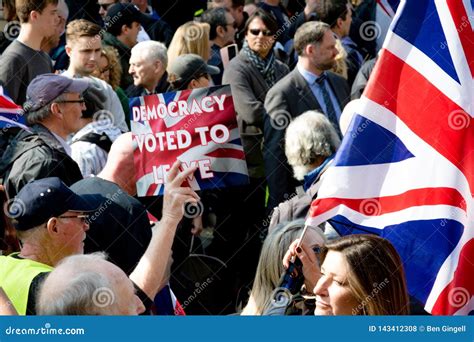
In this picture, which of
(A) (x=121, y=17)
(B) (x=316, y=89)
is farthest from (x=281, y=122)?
(A) (x=121, y=17)

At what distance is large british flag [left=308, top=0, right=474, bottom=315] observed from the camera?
5531 millimetres

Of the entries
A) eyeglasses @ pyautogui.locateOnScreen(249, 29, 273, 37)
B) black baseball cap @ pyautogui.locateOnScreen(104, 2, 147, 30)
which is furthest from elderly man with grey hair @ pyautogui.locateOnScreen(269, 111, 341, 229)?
black baseball cap @ pyautogui.locateOnScreen(104, 2, 147, 30)

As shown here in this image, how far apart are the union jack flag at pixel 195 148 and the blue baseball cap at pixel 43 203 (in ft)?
2.76

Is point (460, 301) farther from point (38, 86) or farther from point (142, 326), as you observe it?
point (38, 86)

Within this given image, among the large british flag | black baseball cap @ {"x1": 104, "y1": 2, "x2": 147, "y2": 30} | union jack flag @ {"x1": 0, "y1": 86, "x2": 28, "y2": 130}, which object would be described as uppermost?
the large british flag

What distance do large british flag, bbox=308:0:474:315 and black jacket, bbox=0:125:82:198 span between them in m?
1.75

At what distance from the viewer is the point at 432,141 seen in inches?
225

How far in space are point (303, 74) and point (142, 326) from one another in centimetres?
567

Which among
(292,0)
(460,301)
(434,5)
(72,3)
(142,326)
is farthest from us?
(292,0)

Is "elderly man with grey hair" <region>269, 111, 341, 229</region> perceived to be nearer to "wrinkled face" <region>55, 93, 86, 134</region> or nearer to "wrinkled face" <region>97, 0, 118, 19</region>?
"wrinkled face" <region>55, 93, 86, 134</region>

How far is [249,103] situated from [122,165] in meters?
2.99

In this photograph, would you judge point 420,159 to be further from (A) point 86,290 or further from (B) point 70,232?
(A) point 86,290

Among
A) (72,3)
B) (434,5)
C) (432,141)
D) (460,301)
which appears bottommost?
(72,3)

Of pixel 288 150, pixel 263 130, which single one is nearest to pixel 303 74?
pixel 263 130
